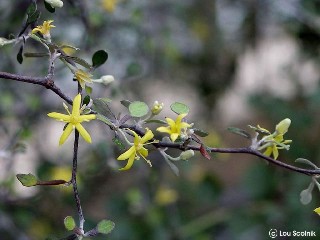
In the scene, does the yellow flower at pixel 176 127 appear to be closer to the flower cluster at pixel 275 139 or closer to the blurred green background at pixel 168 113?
the flower cluster at pixel 275 139

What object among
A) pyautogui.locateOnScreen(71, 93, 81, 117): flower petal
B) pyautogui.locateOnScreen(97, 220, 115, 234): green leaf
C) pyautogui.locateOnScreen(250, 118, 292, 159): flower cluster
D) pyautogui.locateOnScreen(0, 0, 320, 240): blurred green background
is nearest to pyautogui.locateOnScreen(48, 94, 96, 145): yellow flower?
pyautogui.locateOnScreen(71, 93, 81, 117): flower petal

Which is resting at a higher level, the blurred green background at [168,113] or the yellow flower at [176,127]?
the blurred green background at [168,113]

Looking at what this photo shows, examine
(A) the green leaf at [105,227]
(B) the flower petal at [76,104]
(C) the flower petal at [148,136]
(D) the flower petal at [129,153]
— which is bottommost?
(A) the green leaf at [105,227]

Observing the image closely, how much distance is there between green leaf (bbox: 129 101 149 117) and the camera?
0.71 m

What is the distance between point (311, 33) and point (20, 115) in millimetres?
1098

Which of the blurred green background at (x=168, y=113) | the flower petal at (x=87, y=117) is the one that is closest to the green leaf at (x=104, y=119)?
the flower petal at (x=87, y=117)

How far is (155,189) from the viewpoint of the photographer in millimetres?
1720

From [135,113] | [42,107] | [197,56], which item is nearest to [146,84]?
[197,56]

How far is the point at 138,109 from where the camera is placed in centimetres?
71

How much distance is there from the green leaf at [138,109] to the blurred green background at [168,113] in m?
0.40

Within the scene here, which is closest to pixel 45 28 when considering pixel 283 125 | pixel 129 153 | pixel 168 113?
pixel 129 153

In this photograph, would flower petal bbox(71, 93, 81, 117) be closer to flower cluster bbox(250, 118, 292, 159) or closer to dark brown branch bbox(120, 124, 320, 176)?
dark brown branch bbox(120, 124, 320, 176)

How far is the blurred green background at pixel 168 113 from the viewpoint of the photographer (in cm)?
156

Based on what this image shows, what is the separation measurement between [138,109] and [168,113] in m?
2.11
